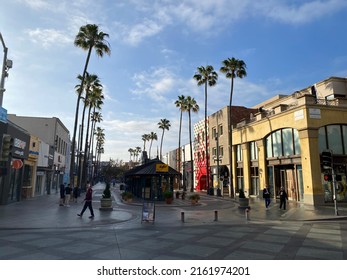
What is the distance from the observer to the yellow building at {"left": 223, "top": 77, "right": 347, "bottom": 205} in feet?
84.3

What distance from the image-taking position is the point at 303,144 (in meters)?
26.2

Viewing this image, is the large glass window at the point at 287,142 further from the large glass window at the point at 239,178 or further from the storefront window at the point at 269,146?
the large glass window at the point at 239,178

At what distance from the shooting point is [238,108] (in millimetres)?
43094

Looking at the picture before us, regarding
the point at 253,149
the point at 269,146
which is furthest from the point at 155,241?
the point at 253,149

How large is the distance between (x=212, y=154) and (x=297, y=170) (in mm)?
20485

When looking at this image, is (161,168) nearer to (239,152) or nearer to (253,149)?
(253,149)

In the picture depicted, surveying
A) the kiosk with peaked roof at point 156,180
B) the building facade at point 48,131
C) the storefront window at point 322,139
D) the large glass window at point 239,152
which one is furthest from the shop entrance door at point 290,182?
the building facade at point 48,131

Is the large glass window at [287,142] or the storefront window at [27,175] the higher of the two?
the large glass window at [287,142]

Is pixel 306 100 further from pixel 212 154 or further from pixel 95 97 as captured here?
pixel 95 97

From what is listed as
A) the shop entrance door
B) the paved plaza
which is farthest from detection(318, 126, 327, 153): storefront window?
the paved plaza

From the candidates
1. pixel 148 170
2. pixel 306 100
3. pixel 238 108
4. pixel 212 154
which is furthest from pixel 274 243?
pixel 212 154

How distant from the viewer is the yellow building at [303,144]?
1011 inches

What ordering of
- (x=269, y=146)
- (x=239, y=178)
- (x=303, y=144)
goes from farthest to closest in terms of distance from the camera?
1. (x=239, y=178)
2. (x=269, y=146)
3. (x=303, y=144)

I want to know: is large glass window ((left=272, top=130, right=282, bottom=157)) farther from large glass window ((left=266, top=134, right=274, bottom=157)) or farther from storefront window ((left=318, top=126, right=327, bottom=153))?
storefront window ((left=318, top=126, right=327, bottom=153))
